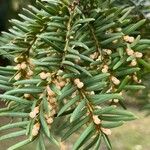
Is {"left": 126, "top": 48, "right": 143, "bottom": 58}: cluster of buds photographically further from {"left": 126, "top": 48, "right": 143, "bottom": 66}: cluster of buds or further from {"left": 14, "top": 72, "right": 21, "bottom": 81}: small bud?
{"left": 14, "top": 72, "right": 21, "bottom": 81}: small bud

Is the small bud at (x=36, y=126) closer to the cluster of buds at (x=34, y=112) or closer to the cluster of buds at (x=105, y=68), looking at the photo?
the cluster of buds at (x=34, y=112)

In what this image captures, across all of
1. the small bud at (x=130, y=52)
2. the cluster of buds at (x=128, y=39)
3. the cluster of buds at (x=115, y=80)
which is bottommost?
the cluster of buds at (x=115, y=80)

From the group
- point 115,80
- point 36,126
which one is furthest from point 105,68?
point 36,126

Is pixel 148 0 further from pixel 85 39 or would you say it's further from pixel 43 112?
pixel 43 112

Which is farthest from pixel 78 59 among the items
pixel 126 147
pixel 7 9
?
pixel 126 147

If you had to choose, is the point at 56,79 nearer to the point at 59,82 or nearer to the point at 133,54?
the point at 59,82

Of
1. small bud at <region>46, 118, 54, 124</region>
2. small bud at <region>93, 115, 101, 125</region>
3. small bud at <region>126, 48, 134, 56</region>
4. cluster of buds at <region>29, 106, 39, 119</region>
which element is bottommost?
small bud at <region>93, 115, 101, 125</region>

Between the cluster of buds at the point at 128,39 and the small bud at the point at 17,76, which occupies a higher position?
the small bud at the point at 17,76

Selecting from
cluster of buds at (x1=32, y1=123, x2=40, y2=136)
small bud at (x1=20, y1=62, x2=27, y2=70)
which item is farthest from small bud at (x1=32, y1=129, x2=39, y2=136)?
small bud at (x1=20, y1=62, x2=27, y2=70)

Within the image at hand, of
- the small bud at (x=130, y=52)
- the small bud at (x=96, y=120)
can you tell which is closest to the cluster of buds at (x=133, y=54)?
the small bud at (x=130, y=52)
